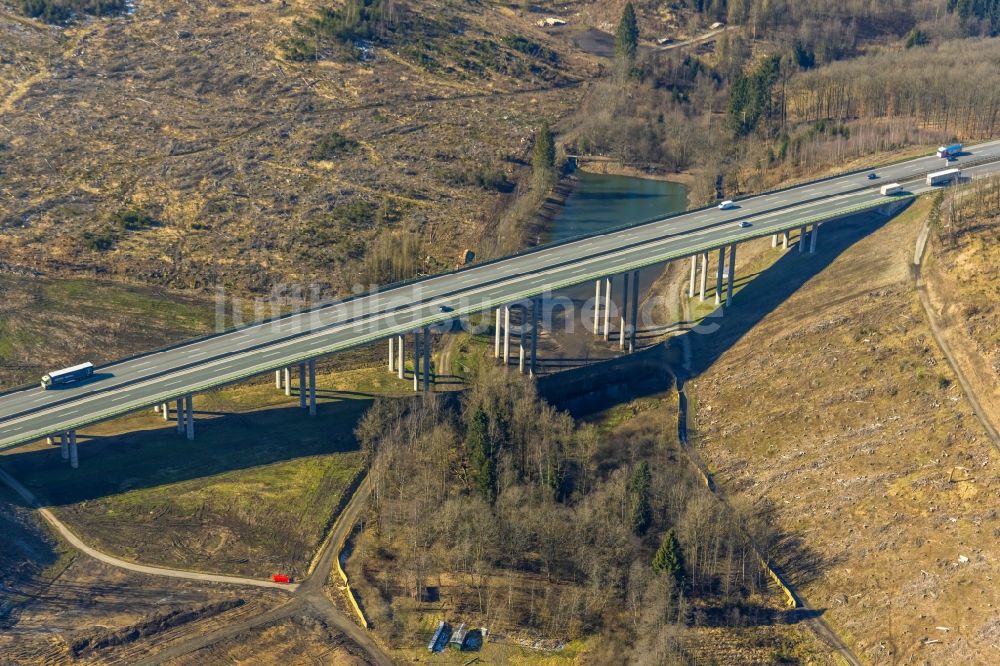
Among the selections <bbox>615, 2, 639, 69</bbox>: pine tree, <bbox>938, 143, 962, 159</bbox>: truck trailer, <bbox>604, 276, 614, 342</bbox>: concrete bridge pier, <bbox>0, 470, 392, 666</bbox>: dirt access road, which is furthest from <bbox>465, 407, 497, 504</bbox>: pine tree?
<bbox>615, 2, 639, 69</bbox>: pine tree

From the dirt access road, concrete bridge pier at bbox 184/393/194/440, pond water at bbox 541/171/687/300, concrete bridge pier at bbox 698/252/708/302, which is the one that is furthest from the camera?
pond water at bbox 541/171/687/300

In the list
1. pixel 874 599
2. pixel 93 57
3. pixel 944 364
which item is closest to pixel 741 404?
pixel 944 364

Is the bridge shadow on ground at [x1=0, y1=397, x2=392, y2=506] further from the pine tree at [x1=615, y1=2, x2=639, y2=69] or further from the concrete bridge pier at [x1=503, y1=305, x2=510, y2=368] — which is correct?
the pine tree at [x1=615, y1=2, x2=639, y2=69]

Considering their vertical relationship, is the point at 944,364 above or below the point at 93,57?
below

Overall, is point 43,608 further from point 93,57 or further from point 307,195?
point 93,57

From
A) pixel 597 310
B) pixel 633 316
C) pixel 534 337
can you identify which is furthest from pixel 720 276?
pixel 534 337
